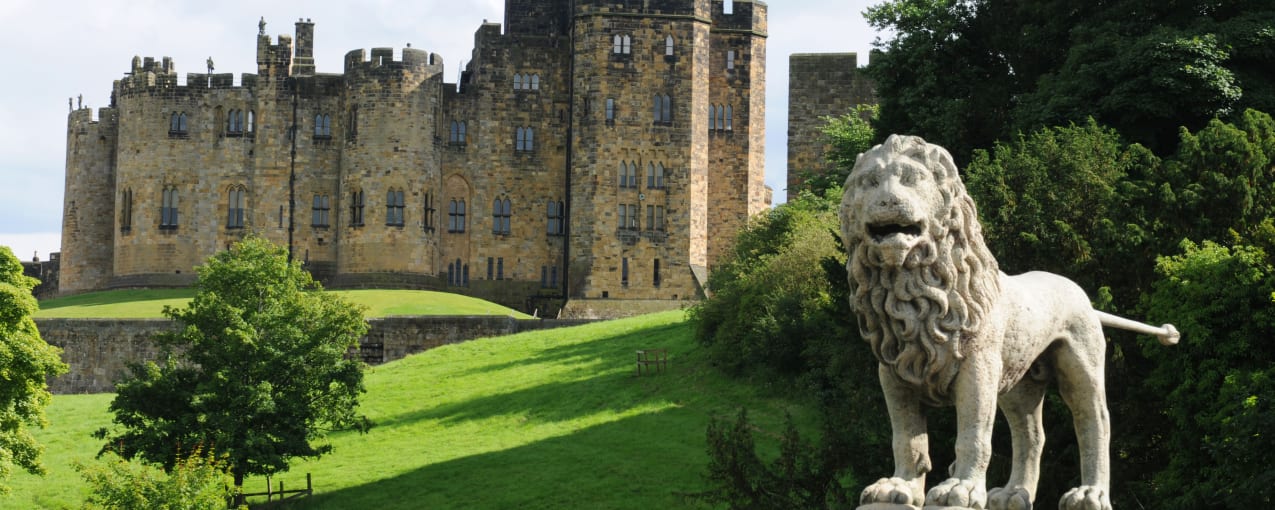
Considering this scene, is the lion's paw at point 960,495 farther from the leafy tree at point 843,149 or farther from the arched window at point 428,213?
the arched window at point 428,213

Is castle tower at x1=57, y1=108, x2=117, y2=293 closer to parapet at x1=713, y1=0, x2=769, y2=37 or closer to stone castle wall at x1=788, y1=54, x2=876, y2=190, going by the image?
parapet at x1=713, y1=0, x2=769, y2=37

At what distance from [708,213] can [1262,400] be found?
192 feet

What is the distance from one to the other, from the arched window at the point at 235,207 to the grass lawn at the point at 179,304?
172 inches

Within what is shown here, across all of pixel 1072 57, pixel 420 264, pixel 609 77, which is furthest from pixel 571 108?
pixel 1072 57

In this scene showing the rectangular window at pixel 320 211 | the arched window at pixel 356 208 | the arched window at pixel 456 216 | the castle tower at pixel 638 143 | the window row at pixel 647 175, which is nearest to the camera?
the castle tower at pixel 638 143

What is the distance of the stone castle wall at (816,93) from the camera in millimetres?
84625

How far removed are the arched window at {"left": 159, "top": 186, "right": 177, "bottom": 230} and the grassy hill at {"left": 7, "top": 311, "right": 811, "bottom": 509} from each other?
2109 centimetres

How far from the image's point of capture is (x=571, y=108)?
264 ft

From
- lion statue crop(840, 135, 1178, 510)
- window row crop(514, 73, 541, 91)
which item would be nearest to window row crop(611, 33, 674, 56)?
window row crop(514, 73, 541, 91)

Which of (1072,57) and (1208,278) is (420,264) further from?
(1208,278)

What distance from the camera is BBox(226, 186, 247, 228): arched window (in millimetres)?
82625

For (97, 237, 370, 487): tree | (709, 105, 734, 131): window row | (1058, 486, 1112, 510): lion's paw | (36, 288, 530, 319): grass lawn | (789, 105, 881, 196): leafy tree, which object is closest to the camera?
(1058, 486, 1112, 510): lion's paw

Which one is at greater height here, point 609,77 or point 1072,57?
point 609,77

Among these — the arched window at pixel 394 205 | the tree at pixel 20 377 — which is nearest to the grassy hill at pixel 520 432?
the tree at pixel 20 377
